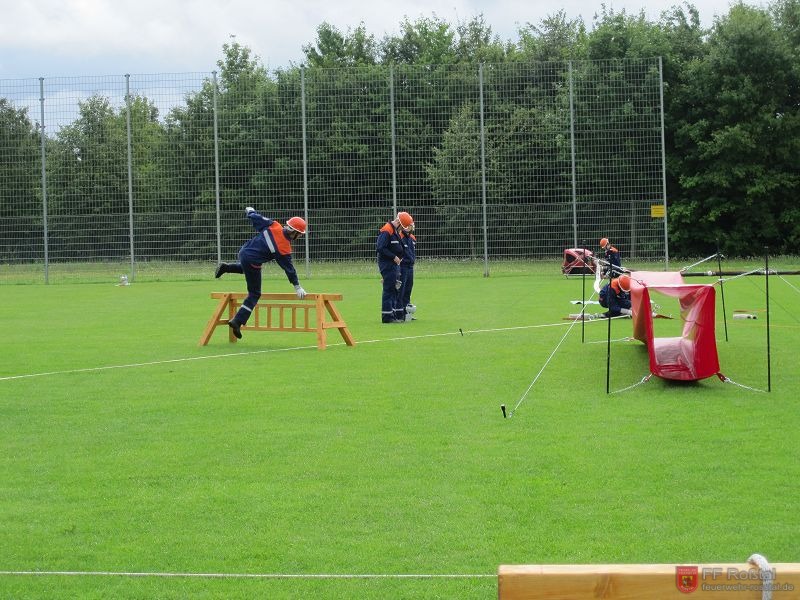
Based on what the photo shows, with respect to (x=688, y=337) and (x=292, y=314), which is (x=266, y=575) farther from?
(x=292, y=314)

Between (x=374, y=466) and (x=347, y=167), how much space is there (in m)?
32.2

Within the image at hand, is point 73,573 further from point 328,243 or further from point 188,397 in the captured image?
point 328,243

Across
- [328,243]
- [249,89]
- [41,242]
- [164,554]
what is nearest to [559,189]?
[328,243]

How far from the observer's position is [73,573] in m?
5.95

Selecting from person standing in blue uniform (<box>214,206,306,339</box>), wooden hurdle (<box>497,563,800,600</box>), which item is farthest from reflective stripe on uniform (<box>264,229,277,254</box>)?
wooden hurdle (<box>497,563,800,600</box>)

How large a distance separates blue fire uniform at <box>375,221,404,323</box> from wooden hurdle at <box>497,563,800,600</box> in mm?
17090

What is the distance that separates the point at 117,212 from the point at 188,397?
29550 millimetres

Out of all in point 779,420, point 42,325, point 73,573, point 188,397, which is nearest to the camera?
point 73,573

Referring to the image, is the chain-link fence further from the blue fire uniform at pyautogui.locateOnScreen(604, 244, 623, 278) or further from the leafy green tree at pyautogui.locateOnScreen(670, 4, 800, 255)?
the blue fire uniform at pyautogui.locateOnScreen(604, 244, 623, 278)

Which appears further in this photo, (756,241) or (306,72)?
(756,241)

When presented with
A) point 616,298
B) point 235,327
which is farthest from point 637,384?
point 616,298

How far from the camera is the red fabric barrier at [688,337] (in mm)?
11898

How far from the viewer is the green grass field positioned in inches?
239

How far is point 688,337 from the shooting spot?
12.5 metres
